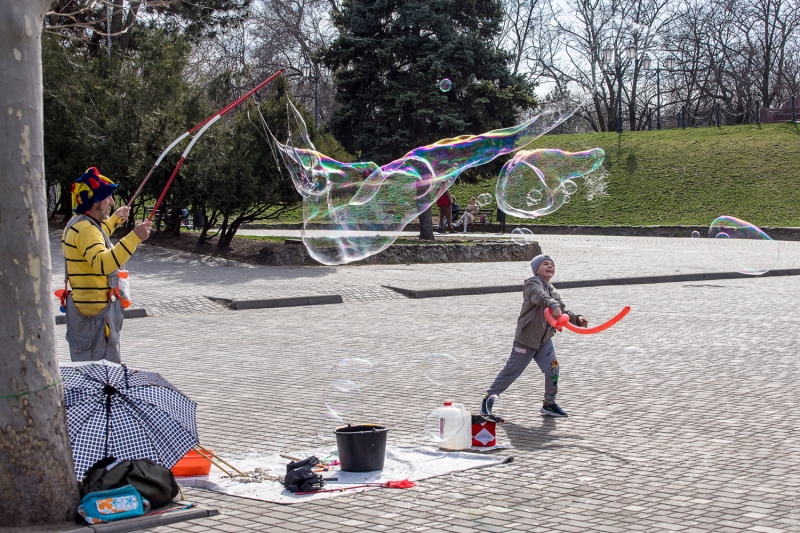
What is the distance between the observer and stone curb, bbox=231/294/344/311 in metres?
14.0

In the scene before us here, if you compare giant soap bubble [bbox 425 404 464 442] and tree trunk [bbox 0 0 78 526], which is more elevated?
tree trunk [bbox 0 0 78 526]

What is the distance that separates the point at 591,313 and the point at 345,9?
50.5 feet

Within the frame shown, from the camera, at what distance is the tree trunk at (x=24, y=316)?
4.12 m

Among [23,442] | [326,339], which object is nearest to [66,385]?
[23,442]

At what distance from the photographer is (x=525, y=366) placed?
6816mm

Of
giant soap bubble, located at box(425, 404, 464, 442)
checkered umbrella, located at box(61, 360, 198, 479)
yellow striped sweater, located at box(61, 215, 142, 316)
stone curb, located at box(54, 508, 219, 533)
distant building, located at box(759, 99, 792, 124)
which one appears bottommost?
stone curb, located at box(54, 508, 219, 533)

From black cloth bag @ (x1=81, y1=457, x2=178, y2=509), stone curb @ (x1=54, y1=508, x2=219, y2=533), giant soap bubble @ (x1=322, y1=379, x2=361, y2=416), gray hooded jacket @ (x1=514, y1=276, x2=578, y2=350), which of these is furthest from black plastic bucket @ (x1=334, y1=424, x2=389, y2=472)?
gray hooded jacket @ (x1=514, y1=276, x2=578, y2=350)

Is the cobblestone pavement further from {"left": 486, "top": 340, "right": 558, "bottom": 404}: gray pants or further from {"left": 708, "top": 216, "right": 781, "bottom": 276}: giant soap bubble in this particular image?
{"left": 486, "top": 340, "right": 558, "bottom": 404}: gray pants

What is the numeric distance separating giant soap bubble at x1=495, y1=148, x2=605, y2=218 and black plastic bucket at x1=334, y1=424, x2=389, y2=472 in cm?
687

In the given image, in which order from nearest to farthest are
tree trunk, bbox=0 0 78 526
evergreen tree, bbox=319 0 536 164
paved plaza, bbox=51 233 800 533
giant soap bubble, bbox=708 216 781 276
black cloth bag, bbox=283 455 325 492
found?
1. tree trunk, bbox=0 0 78 526
2. paved plaza, bbox=51 233 800 533
3. black cloth bag, bbox=283 455 325 492
4. giant soap bubble, bbox=708 216 781 276
5. evergreen tree, bbox=319 0 536 164

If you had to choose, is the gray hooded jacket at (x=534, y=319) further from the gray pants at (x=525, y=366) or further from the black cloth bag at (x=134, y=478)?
the black cloth bag at (x=134, y=478)

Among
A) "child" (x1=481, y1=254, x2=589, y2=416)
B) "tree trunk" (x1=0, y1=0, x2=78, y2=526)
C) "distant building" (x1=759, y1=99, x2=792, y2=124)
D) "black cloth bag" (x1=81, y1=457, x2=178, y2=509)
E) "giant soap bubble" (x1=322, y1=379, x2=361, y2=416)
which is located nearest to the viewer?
"tree trunk" (x1=0, y1=0, x2=78, y2=526)

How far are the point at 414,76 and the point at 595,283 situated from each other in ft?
30.8

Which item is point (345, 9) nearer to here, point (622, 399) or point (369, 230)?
point (369, 230)
